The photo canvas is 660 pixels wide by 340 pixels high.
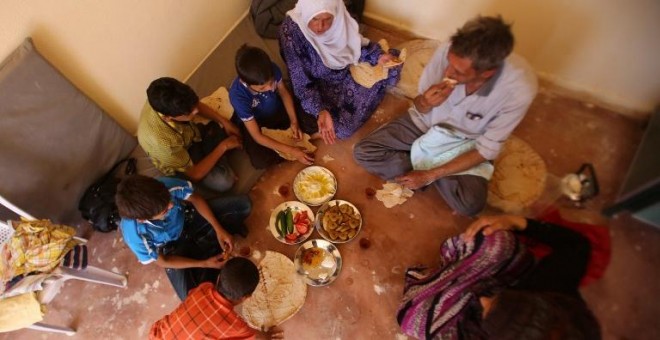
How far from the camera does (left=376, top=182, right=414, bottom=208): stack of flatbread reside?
2.63 meters

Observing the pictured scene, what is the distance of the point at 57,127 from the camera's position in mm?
2193

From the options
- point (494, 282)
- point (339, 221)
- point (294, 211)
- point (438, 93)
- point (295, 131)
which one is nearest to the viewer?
point (494, 282)

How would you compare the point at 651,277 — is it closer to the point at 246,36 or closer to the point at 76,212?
the point at 246,36

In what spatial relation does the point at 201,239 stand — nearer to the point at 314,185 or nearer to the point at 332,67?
the point at 314,185

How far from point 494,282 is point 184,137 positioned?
185 centimetres

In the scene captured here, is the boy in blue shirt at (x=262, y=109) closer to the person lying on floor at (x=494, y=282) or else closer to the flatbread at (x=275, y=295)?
the flatbread at (x=275, y=295)

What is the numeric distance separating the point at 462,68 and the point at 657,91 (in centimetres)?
176

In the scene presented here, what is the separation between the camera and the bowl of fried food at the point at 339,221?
246 cm

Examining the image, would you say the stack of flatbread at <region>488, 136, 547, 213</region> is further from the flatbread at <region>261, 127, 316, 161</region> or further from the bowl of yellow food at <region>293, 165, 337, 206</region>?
the flatbread at <region>261, 127, 316, 161</region>

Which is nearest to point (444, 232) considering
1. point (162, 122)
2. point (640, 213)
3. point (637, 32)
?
point (640, 213)

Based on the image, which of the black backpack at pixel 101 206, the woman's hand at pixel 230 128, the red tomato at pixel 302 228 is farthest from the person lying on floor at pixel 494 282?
the black backpack at pixel 101 206

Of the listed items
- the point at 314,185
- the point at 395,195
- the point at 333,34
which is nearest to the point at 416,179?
the point at 395,195

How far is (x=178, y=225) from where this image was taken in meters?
2.17

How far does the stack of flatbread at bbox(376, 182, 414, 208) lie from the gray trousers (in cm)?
9
